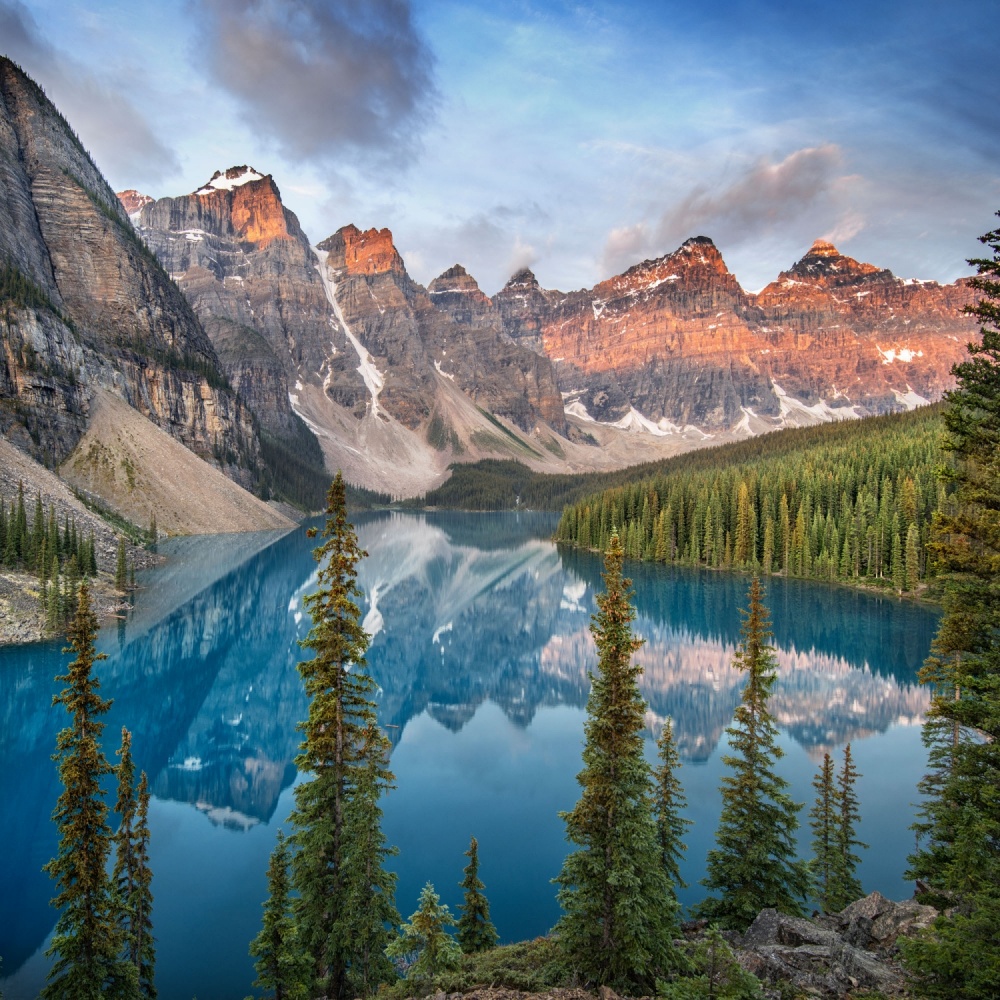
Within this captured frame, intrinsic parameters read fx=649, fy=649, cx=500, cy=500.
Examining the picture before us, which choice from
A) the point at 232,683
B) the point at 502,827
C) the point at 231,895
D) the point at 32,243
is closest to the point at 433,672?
the point at 232,683

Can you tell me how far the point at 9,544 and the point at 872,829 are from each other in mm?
58481

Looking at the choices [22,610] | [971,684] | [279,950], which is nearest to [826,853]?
[971,684]

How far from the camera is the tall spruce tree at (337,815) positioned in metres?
13.4

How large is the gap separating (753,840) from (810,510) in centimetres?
7781

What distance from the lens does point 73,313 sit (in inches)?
4825

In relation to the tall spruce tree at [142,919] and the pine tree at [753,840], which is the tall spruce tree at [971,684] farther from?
the tall spruce tree at [142,919]

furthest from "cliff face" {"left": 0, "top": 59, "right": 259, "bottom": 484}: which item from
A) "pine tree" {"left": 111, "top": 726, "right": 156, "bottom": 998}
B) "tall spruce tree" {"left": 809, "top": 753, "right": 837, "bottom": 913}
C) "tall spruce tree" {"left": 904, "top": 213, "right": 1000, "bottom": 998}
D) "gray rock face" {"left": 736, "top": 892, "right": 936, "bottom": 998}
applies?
"tall spruce tree" {"left": 904, "top": 213, "right": 1000, "bottom": 998}

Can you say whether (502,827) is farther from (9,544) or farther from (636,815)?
(9,544)

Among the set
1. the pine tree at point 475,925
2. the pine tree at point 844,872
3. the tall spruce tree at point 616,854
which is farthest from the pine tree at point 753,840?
the pine tree at point 475,925

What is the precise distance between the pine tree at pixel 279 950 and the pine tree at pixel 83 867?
2.52 metres

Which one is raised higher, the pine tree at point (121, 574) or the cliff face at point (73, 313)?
the cliff face at point (73, 313)

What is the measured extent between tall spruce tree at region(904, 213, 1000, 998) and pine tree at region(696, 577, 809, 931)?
2.66 metres

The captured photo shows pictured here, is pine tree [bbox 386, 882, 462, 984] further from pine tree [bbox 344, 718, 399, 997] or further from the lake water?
the lake water

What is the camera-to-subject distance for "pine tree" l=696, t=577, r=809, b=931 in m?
14.9
